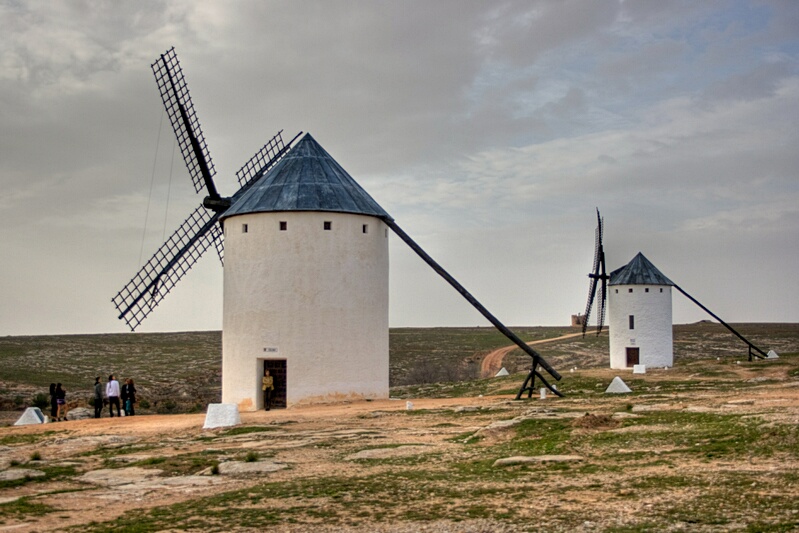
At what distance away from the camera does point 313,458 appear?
1652cm

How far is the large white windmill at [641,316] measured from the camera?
4512cm

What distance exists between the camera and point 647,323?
45.2 meters

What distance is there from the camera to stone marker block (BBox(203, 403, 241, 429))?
883 inches

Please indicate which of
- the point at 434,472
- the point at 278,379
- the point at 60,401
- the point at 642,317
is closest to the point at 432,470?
the point at 434,472

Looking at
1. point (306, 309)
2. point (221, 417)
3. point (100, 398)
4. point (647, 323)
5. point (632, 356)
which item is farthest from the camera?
point (632, 356)

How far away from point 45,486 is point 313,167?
1715 cm

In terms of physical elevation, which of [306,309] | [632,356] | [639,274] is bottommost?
[632,356]

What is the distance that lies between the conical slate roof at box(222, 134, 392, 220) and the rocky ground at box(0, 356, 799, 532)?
7.75 m

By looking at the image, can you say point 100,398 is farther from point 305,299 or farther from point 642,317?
point 642,317

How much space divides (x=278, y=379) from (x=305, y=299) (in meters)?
2.64

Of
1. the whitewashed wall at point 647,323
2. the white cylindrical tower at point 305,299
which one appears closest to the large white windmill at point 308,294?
the white cylindrical tower at point 305,299

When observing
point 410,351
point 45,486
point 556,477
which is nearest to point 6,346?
point 410,351

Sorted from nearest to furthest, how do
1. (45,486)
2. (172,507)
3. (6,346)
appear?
(172,507), (45,486), (6,346)

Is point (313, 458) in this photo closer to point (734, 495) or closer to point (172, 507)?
point (172, 507)
